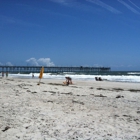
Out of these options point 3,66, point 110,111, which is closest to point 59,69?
point 3,66

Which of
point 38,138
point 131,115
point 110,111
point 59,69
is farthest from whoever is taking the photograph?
point 59,69

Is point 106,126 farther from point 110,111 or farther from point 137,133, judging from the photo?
point 110,111

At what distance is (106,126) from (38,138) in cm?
167

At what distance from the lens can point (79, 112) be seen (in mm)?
6055

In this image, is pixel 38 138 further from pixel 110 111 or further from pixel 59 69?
pixel 59 69

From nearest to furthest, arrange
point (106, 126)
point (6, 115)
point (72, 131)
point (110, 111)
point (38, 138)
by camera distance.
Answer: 1. point (38, 138)
2. point (72, 131)
3. point (106, 126)
4. point (6, 115)
5. point (110, 111)

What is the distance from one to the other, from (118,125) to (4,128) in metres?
2.63

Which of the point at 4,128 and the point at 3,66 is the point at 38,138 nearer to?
the point at 4,128

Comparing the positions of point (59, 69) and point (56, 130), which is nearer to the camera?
point (56, 130)

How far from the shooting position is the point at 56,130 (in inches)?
174

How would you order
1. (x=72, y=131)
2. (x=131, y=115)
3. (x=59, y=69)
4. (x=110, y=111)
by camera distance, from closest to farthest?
(x=72, y=131), (x=131, y=115), (x=110, y=111), (x=59, y=69)

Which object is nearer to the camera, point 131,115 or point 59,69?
point 131,115

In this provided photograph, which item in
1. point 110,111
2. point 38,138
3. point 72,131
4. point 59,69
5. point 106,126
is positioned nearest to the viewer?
point 38,138

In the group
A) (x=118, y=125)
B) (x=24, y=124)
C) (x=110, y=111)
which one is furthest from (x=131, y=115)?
(x=24, y=124)
